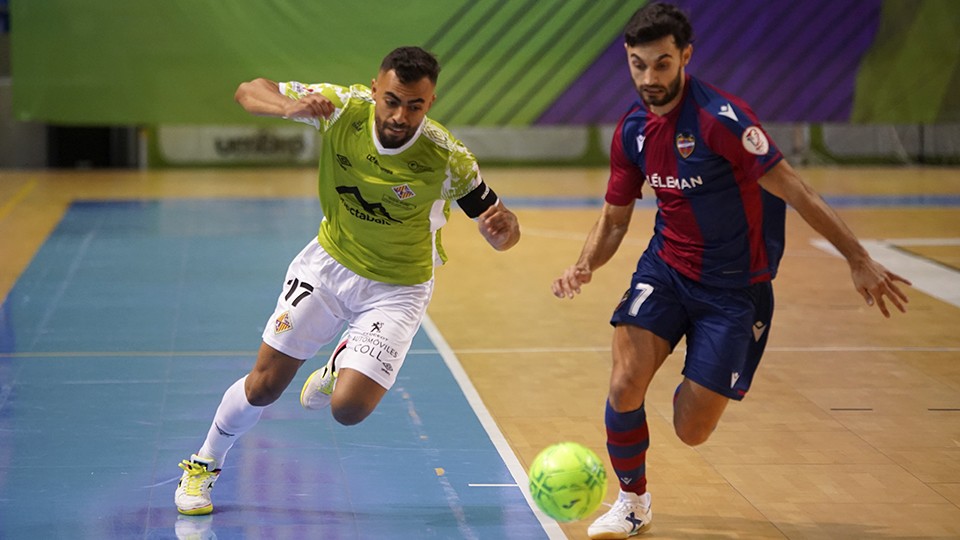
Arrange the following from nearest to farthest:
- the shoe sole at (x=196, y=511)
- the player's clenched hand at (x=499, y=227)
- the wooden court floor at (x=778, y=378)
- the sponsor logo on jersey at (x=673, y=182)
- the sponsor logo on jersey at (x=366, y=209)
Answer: the sponsor logo on jersey at (x=673, y=182) < the player's clenched hand at (x=499, y=227) < the shoe sole at (x=196, y=511) < the sponsor logo on jersey at (x=366, y=209) < the wooden court floor at (x=778, y=378)

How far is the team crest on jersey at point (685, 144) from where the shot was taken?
5645 mm

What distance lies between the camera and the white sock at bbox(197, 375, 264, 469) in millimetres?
6094

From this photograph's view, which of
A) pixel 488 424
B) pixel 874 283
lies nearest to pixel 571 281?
pixel 874 283

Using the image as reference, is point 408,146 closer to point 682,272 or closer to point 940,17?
point 682,272

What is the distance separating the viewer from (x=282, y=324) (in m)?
6.10

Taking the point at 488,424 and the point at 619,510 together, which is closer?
the point at 619,510

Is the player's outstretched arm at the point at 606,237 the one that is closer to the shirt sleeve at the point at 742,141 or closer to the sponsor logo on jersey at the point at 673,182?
the sponsor logo on jersey at the point at 673,182

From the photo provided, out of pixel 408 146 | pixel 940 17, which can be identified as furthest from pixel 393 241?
pixel 940 17

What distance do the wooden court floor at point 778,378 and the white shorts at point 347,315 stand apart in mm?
1204

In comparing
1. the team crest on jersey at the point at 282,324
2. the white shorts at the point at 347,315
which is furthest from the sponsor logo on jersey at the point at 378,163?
the team crest on jersey at the point at 282,324

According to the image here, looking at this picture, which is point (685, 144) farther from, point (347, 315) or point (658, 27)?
point (347, 315)

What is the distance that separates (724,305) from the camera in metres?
5.79

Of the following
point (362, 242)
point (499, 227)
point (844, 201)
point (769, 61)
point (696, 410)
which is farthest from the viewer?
point (769, 61)

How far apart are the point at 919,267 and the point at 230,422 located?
1007cm
